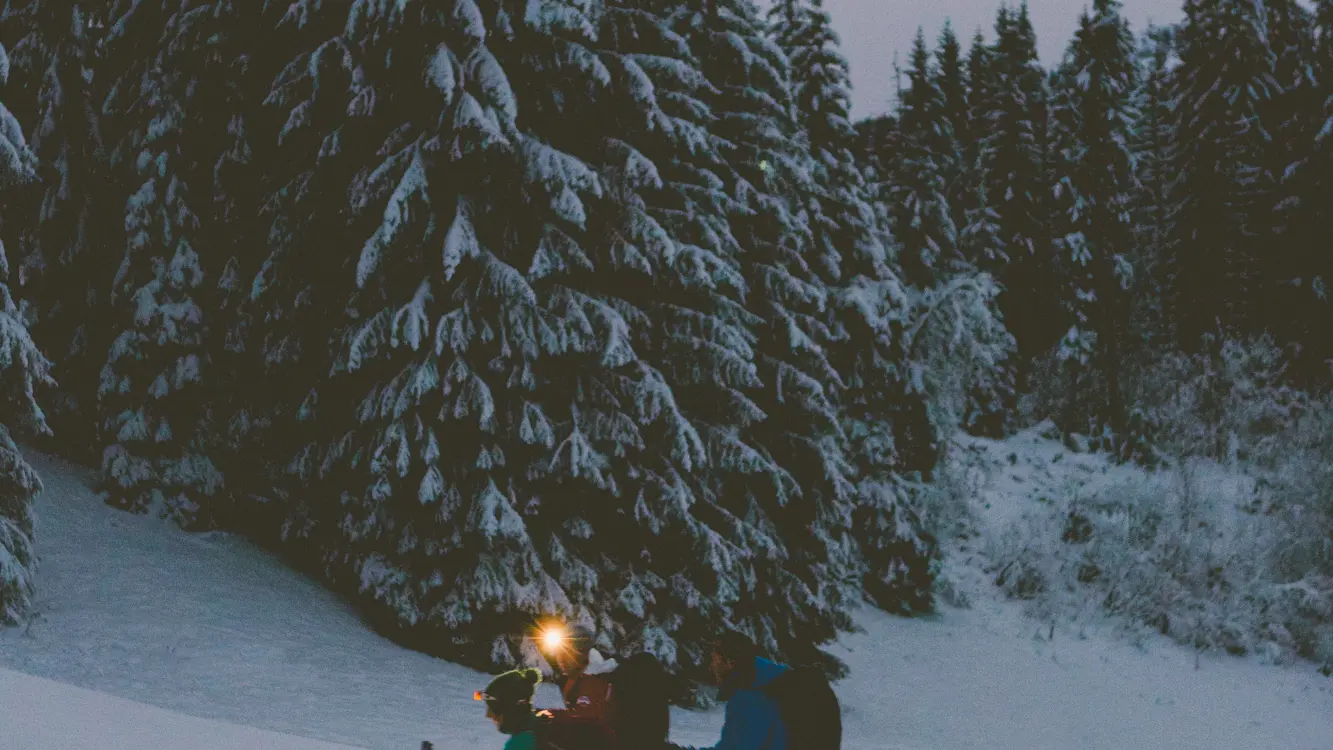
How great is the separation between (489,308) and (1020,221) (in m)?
28.7

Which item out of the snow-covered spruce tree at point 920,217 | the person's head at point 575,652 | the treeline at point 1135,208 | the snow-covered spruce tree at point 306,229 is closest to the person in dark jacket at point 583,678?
the person's head at point 575,652

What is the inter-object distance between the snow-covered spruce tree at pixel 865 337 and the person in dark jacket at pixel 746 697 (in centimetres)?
1436

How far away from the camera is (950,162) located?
30625 millimetres

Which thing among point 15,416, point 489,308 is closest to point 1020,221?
point 489,308

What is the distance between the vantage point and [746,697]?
13.3 feet

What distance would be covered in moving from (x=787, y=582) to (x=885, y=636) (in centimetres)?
733

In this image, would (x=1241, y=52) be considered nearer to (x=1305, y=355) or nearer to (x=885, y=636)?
(x=1305, y=355)

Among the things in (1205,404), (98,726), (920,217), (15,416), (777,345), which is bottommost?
(98,726)

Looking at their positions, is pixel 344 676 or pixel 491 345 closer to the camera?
pixel 344 676

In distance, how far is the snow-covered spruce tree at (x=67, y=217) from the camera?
56.2 feet

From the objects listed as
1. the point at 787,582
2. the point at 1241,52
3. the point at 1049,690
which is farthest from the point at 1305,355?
the point at 787,582

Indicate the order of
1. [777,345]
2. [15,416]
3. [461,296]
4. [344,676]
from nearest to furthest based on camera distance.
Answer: [15,416] < [344,676] < [461,296] < [777,345]

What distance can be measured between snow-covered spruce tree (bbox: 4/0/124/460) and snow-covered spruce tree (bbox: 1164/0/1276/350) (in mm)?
31842

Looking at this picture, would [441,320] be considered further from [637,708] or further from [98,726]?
[637,708]
